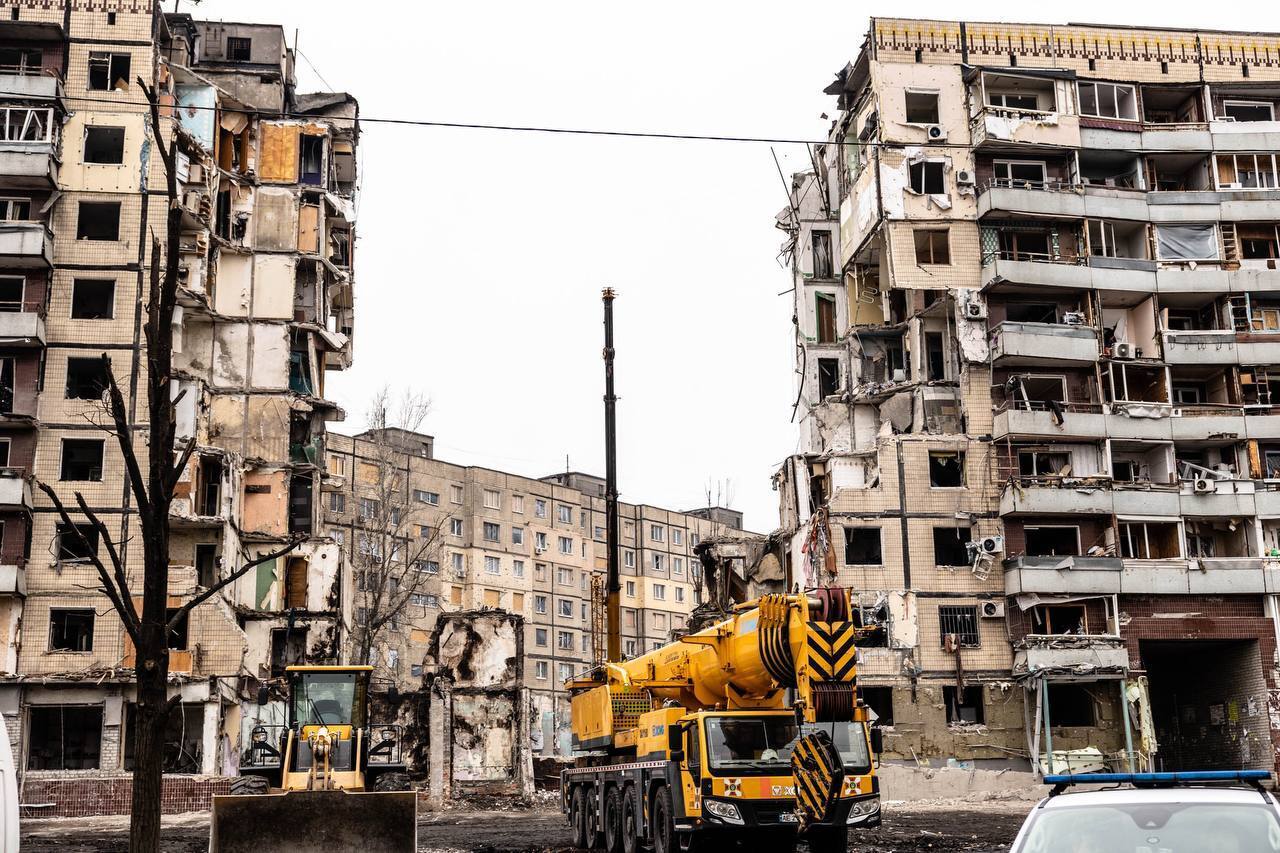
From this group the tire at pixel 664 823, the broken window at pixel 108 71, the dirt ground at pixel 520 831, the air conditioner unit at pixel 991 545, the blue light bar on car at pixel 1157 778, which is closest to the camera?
the blue light bar on car at pixel 1157 778

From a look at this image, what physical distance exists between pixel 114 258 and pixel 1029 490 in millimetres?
32025

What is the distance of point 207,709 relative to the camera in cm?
4412

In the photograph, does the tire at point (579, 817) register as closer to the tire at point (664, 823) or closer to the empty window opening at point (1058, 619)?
the tire at point (664, 823)

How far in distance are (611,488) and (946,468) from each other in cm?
1727

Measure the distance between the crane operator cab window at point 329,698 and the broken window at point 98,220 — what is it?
2662cm

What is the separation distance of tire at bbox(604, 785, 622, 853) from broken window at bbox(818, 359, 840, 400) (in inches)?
1244

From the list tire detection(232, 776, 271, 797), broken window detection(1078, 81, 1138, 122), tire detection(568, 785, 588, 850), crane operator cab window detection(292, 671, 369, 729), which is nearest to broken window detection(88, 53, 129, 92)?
tire detection(232, 776, 271, 797)

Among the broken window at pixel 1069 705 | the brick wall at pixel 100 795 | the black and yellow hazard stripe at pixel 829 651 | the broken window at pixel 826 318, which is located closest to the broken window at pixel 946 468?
the broken window at pixel 1069 705

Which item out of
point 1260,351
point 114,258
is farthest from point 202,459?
point 1260,351

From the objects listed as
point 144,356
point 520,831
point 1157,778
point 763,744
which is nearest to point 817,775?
point 763,744

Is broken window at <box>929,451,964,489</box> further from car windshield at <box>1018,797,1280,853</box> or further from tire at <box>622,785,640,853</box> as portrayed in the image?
car windshield at <box>1018,797,1280,853</box>

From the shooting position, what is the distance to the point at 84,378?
151 feet

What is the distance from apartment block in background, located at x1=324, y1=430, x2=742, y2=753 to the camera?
7800 cm

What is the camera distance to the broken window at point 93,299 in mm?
46375
